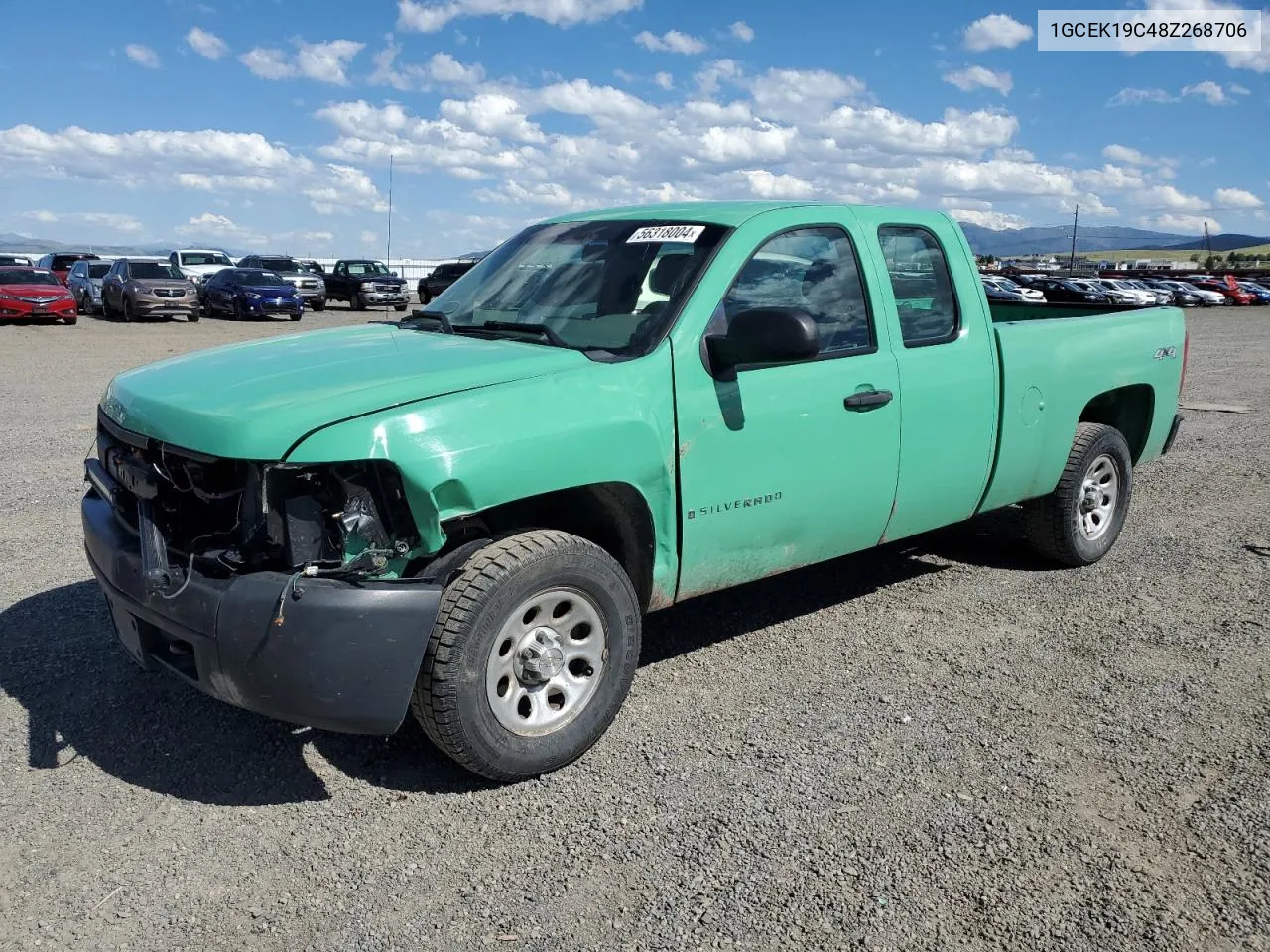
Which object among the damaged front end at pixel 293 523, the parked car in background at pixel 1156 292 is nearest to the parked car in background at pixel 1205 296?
the parked car in background at pixel 1156 292

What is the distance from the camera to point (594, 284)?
4.27 meters

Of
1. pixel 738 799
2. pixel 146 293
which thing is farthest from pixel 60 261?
pixel 738 799

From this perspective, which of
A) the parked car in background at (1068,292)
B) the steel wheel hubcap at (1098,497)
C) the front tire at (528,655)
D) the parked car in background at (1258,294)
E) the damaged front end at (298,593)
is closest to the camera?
the damaged front end at (298,593)

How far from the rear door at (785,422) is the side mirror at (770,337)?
5.4 inches

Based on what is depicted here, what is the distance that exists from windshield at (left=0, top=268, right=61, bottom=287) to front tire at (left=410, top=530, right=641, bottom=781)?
2866cm

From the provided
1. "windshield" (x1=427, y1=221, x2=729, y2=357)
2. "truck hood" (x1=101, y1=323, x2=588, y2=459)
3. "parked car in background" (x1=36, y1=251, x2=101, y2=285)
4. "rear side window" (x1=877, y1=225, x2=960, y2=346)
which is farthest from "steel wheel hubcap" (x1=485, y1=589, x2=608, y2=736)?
"parked car in background" (x1=36, y1=251, x2=101, y2=285)

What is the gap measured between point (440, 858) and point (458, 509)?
3.32ft

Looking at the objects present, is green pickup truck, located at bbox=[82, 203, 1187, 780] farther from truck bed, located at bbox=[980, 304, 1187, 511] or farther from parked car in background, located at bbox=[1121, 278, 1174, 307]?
parked car in background, located at bbox=[1121, 278, 1174, 307]

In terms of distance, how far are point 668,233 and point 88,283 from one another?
3289cm

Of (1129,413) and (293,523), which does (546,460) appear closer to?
(293,523)

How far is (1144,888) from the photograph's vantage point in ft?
9.86

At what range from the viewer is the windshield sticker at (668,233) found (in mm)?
4211

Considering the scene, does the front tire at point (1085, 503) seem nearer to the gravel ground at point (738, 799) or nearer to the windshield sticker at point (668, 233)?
the gravel ground at point (738, 799)

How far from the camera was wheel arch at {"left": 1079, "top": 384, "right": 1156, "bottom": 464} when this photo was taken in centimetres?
627
